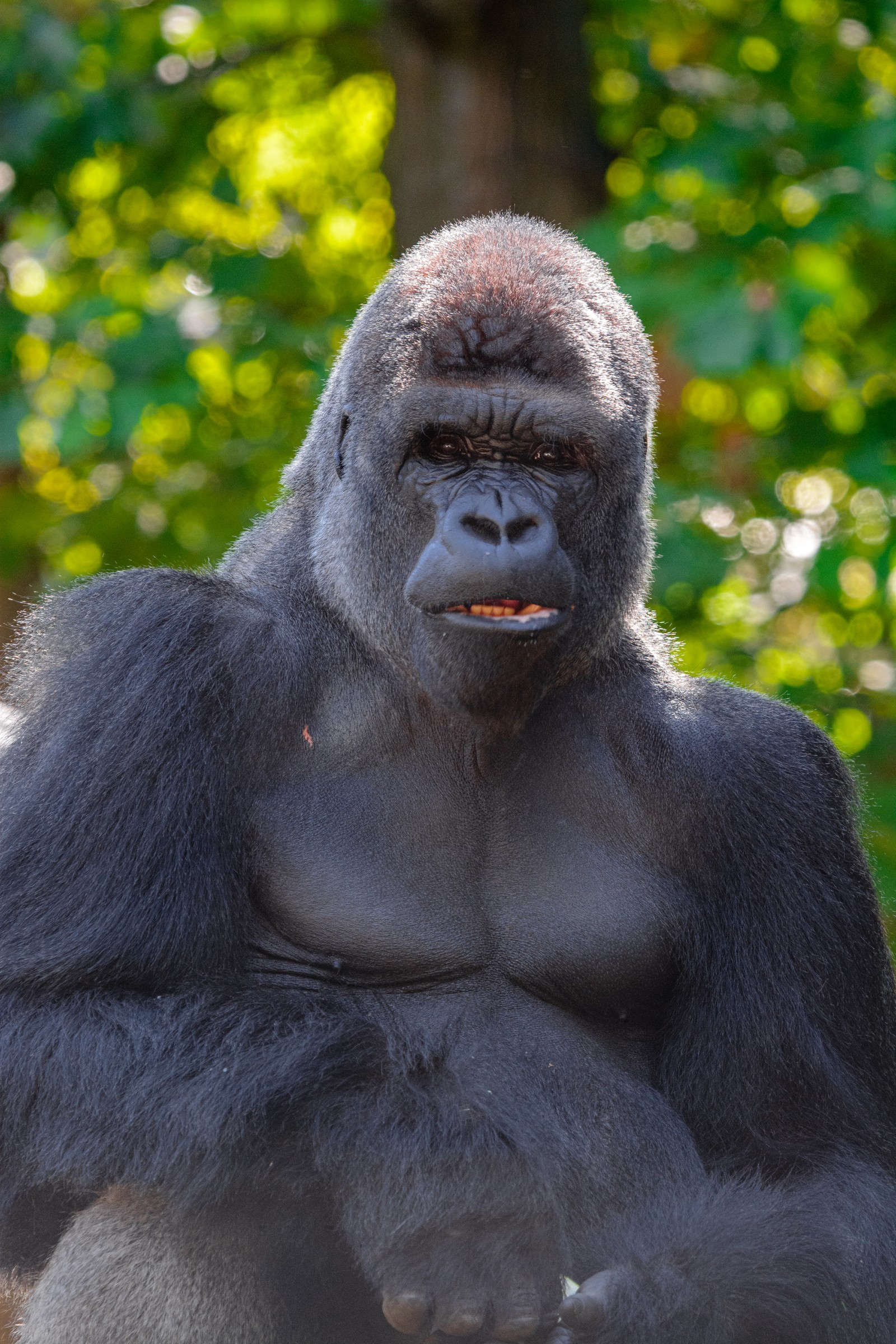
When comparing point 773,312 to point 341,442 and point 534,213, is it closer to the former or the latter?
point 534,213

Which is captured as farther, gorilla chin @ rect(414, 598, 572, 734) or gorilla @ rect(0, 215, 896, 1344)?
gorilla chin @ rect(414, 598, 572, 734)

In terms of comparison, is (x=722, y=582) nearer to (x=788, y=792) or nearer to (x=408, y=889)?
(x=788, y=792)

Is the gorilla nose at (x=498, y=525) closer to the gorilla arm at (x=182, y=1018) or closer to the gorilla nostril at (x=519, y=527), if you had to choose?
the gorilla nostril at (x=519, y=527)

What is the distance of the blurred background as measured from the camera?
19.7 feet

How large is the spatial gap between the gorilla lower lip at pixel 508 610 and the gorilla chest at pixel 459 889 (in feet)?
1.68

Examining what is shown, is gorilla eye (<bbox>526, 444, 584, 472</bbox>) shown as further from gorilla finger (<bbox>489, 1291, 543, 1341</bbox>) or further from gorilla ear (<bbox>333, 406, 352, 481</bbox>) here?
gorilla finger (<bbox>489, 1291, 543, 1341</bbox>)

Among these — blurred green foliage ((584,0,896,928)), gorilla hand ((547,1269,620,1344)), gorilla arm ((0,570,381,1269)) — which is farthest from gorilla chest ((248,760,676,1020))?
blurred green foliage ((584,0,896,928))

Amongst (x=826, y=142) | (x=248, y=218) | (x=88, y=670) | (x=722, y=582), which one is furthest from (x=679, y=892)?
(x=248, y=218)

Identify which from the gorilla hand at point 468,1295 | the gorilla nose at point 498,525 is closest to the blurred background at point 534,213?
the gorilla nose at point 498,525

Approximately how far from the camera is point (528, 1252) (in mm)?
2721

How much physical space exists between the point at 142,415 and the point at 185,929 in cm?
357

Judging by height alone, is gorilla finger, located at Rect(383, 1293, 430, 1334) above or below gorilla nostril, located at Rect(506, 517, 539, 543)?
below

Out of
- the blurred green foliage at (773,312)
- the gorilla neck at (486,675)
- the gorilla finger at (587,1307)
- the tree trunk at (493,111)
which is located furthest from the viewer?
the tree trunk at (493,111)

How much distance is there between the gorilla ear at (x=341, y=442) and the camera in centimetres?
340
